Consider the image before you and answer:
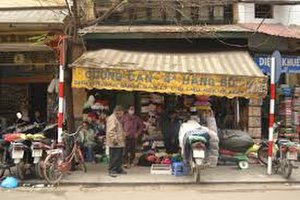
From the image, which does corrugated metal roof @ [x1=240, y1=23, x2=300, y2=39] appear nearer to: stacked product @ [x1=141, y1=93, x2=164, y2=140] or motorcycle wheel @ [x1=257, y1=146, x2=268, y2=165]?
motorcycle wheel @ [x1=257, y1=146, x2=268, y2=165]

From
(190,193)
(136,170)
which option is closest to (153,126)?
(136,170)

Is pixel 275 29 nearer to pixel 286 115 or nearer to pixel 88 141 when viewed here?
pixel 286 115

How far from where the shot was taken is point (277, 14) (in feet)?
55.6

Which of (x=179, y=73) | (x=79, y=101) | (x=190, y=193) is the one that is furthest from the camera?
(x=79, y=101)

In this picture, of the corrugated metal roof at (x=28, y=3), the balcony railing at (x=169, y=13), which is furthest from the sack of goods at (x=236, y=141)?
the corrugated metal roof at (x=28, y=3)

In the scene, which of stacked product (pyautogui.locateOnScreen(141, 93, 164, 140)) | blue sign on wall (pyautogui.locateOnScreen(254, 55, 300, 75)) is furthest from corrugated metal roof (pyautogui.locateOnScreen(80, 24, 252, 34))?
stacked product (pyautogui.locateOnScreen(141, 93, 164, 140))

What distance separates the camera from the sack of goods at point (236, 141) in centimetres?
1502

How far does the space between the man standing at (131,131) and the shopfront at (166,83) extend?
91 cm

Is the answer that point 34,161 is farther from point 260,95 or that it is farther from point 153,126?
point 260,95

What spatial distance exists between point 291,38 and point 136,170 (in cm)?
542

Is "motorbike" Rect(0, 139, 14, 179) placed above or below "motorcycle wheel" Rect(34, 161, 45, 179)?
above

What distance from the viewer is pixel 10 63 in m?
17.8

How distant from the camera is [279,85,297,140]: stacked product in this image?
54.9 ft

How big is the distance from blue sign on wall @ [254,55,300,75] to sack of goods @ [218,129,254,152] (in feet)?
7.04
